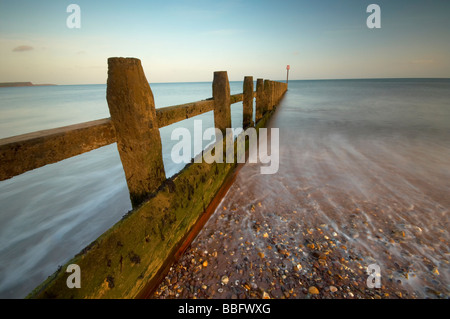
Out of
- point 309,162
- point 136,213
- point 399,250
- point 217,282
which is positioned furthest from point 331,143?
point 136,213

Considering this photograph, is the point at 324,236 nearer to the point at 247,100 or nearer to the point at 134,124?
→ the point at 134,124

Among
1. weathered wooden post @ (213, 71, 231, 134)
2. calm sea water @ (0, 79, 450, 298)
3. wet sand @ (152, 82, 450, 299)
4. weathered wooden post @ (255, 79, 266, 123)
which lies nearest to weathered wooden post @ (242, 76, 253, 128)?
calm sea water @ (0, 79, 450, 298)

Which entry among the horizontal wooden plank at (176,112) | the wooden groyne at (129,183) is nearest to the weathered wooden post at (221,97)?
the horizontal wooden plank at (176,112)

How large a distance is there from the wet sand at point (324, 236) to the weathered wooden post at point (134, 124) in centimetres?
94

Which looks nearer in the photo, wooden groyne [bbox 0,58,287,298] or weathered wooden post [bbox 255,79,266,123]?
wooden groyne [bbox 0,58,287,298]

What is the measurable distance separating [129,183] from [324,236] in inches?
83.2

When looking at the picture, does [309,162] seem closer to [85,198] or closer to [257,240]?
[257,240]

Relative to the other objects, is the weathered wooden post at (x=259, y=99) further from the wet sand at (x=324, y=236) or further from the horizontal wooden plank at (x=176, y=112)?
the horizontal wooden plank at (x=176, y=112)

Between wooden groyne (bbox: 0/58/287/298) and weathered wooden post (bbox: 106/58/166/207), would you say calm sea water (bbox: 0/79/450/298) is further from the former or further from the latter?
weathered wooden post (bbox: 106/58/166/207)

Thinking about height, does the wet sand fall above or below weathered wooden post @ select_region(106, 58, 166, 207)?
below

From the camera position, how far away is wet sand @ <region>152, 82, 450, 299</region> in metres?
1.78

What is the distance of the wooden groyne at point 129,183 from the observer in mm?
1076

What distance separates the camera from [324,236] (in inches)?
91.0

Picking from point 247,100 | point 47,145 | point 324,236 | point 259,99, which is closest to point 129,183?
point 47,145
